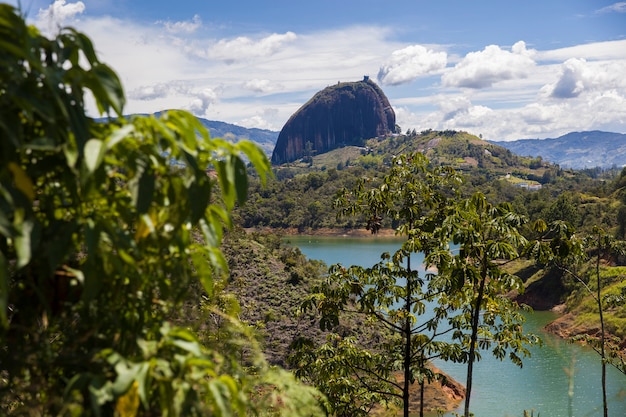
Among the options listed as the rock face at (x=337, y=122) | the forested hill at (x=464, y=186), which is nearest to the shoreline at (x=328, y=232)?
the forested hill at (x=464, y=186)

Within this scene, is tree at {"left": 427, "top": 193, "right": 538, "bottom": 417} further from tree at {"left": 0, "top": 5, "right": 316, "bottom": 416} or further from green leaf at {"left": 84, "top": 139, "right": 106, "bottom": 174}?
green leaf at {"left": 84, "top": 139, "right": 106, "bottom": 174}

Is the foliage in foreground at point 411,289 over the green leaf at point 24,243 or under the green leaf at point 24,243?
under

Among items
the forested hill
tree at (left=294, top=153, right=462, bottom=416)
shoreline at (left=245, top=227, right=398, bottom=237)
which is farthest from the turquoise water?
shoreline at (left=245, top=227, right=398, bottom=237)

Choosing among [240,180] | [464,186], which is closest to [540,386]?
[240,180]

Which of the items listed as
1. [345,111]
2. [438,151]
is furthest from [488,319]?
[345,111]

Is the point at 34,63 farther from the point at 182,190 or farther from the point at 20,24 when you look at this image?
the point at 182,190

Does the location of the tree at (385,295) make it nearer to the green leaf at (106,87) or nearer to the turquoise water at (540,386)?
the green leaf at (106,87)
